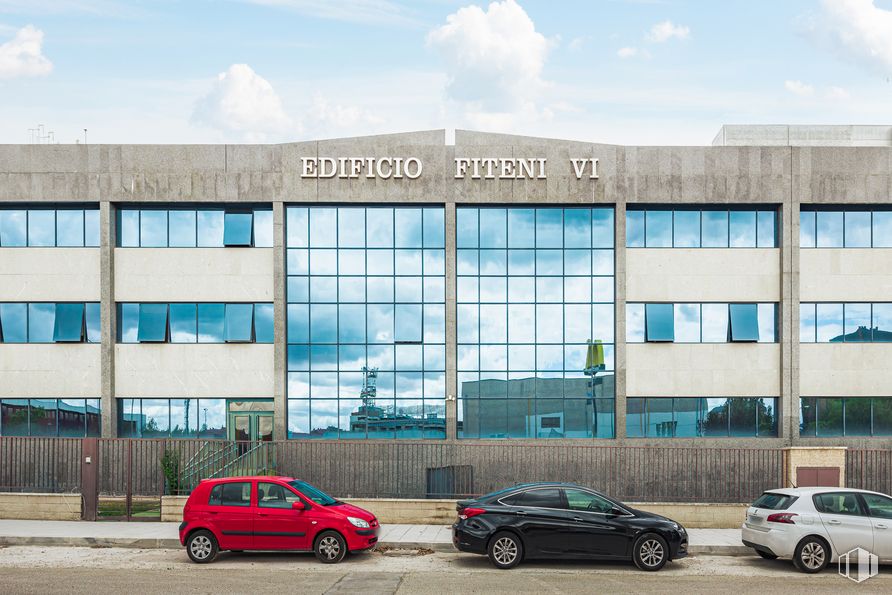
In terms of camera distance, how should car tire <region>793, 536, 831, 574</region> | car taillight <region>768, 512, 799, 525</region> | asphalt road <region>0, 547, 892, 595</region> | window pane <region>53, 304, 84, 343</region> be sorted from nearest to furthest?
asphalt road <region>0, 547, 892, 595</region> → car tire <region>793, 536, 831, 574</region> → car taillight <region>768, 512, 799, 525</region> → window pane <region>53, 304, 84, 343</region>

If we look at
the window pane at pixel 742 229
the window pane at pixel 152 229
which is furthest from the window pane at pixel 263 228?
the window pane at pixel 742 229

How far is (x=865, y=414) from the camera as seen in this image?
28344 millimetres

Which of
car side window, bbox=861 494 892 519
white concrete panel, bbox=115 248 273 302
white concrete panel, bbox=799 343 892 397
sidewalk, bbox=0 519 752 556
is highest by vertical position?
white concrete panel, bbox=115 248 273 302

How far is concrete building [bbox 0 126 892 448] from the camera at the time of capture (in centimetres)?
2808

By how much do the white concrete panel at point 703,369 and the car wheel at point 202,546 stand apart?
52.4 ft

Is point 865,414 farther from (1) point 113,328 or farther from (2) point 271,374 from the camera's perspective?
(1) point 113,328

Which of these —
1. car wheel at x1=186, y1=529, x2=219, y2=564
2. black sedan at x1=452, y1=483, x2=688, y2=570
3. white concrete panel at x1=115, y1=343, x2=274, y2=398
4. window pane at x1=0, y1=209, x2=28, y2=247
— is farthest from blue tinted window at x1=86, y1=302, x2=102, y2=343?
black sedan at x1=452, y1=483, x2=688, y2=570

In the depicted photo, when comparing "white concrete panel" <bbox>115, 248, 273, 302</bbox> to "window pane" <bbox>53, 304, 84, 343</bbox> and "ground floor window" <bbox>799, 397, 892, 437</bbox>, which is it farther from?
"ground floor window" <bbox>799, 397, 892, 437</bbox>

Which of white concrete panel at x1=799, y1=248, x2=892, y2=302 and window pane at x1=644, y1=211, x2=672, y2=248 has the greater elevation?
window pane at x1=644, y1=211, x2=672, y2=248

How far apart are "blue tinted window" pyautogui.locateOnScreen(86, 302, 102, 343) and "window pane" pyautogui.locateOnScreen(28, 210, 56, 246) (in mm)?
Result: 2512

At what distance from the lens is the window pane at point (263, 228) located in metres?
28.4

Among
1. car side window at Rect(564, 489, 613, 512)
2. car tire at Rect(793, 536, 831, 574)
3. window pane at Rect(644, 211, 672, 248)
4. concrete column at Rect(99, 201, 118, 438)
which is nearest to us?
car tire at Rect(793, 536, 831, 574)

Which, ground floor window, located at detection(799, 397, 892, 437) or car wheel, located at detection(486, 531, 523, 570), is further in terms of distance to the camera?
ground floor window, located at detection(799, 397, 892, 437)

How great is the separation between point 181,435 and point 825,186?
22.8 metres
